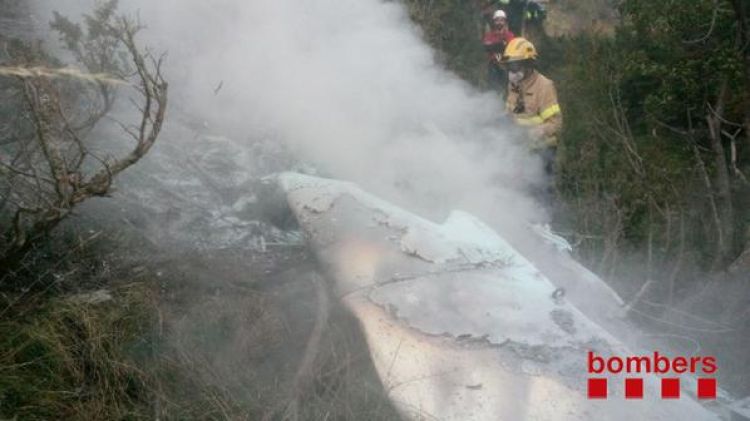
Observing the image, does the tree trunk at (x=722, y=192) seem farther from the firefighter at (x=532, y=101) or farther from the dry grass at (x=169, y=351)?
the dry grass at (x=169, y=351)

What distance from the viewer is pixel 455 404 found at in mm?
2549

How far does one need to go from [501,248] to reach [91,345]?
83.2 inches

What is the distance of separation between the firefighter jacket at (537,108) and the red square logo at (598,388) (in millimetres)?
3024

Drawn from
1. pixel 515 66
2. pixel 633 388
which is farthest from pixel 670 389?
pixel 515 66

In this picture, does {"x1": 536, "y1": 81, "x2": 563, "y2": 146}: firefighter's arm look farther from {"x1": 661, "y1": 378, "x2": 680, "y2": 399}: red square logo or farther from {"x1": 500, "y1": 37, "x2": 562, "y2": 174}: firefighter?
{"x1": 661, "y1": 378, "x2": 680, "y2": 399}: red square logo

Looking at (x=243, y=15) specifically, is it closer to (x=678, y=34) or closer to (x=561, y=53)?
(x=678, y=34)

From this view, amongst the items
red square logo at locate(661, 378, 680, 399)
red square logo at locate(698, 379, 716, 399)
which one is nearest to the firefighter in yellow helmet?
red square logo at locate(698, 379, 716, 399)

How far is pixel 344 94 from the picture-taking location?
15.1ft

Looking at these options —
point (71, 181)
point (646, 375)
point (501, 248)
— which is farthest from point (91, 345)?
point (646, 375)

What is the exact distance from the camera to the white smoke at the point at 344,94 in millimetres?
4277

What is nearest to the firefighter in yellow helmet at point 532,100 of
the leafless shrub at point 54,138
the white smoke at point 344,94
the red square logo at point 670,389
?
the white smoke at point 344,94

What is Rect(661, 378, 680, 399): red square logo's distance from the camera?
2.55m

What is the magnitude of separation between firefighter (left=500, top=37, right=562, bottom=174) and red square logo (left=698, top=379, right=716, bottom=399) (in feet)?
8.58

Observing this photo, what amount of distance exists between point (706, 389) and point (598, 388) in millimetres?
851
